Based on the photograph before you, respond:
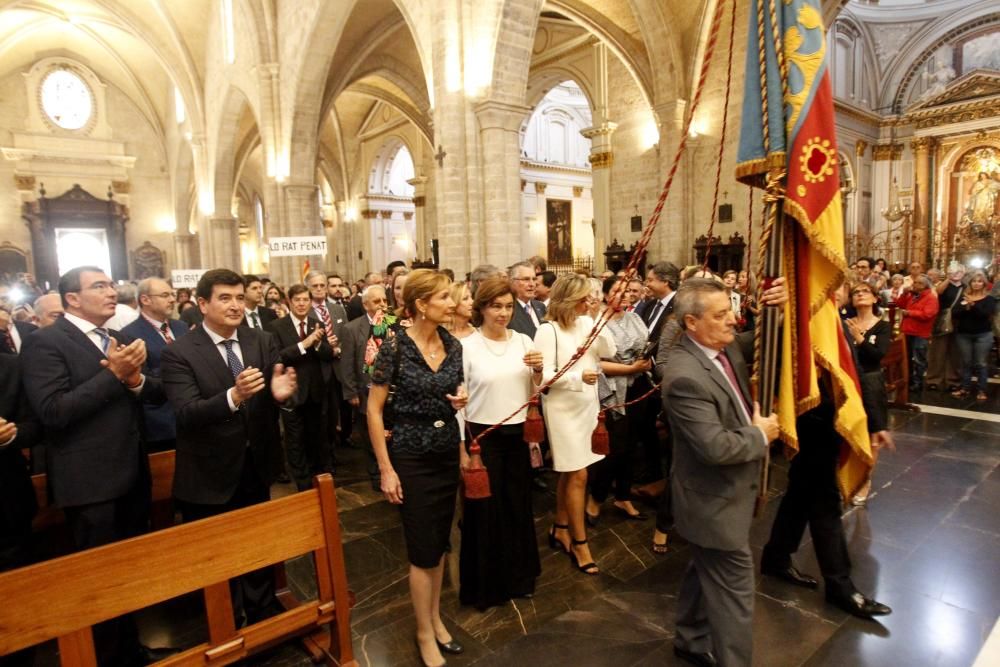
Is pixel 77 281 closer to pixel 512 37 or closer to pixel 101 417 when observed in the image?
pixel 101 417

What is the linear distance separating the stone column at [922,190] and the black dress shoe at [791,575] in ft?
69.7

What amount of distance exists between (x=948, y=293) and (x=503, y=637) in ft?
28.0

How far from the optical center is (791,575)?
3.36 meters

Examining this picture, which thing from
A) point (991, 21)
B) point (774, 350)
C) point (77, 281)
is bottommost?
point (774, 350)

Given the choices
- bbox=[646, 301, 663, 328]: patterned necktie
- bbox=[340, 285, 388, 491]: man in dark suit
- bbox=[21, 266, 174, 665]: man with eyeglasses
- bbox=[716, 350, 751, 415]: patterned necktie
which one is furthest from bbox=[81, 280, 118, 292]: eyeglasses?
bbox=[646, 301, 663, 328]: patterned necktie

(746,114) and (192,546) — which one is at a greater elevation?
(746,114)

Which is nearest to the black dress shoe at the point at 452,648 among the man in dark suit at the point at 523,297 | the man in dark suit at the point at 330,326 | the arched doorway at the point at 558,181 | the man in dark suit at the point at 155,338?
the man in dark suit at the point at 523,297

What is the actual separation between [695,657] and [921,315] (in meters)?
7.35

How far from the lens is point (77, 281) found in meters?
2.81

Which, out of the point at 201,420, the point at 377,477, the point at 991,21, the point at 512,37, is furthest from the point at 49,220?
the point at 991,21

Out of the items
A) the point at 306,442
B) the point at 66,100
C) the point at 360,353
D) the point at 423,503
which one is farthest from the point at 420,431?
the point at 66,100

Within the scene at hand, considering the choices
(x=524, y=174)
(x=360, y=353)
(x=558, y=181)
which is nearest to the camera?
(x=360, y=353)

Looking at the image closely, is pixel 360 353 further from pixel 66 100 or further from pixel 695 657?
pixel 66 100

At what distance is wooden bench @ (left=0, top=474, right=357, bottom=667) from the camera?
1.87m
